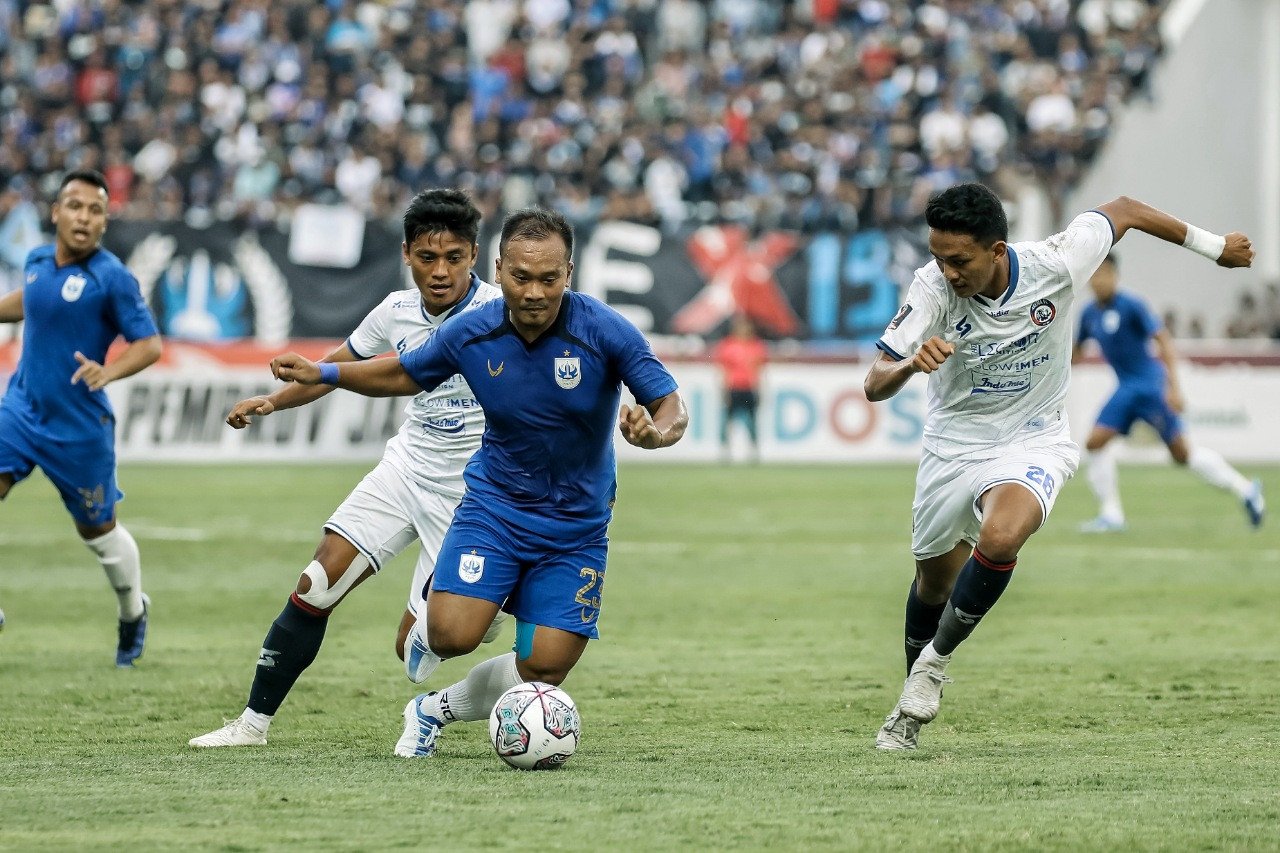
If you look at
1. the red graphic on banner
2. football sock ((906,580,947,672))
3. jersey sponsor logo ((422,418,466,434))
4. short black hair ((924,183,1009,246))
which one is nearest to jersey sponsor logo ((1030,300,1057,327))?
short black hair ((924,183,1009,246))

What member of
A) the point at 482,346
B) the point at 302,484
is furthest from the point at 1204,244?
the point at 302,484

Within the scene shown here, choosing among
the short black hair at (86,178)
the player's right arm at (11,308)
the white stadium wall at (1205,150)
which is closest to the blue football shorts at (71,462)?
the player's right arm at (11,308)

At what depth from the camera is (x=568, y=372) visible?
6926 millimetres

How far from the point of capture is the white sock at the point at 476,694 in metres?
7.16

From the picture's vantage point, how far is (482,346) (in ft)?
23.0

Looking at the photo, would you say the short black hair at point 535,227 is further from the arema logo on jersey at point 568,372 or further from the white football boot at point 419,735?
the white football boot at point 419,735

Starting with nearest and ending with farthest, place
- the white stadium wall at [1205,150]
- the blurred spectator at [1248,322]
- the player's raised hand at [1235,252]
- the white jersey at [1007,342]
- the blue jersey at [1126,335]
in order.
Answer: the white jersey at [1007,342]
the player's raised hand at [1235,252]
the blue jersey at [1126,335]
the blurred spectator at [1248,322]
the white stadium wall at [1205,150]

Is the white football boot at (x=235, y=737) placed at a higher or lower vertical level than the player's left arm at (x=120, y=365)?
lower

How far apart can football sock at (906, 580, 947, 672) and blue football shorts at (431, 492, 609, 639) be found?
175 centimetres

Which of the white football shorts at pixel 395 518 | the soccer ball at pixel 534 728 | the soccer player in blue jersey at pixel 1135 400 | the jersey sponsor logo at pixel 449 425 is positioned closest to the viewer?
the soccer ball at pixel 534 728

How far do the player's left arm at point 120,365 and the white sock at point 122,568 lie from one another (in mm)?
887

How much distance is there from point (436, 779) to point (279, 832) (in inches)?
42.8

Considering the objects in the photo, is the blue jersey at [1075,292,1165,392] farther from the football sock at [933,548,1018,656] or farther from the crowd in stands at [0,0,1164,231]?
the crowd in stands at [0,0,1164,231]

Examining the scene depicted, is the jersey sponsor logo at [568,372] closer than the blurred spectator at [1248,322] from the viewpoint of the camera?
Yes
